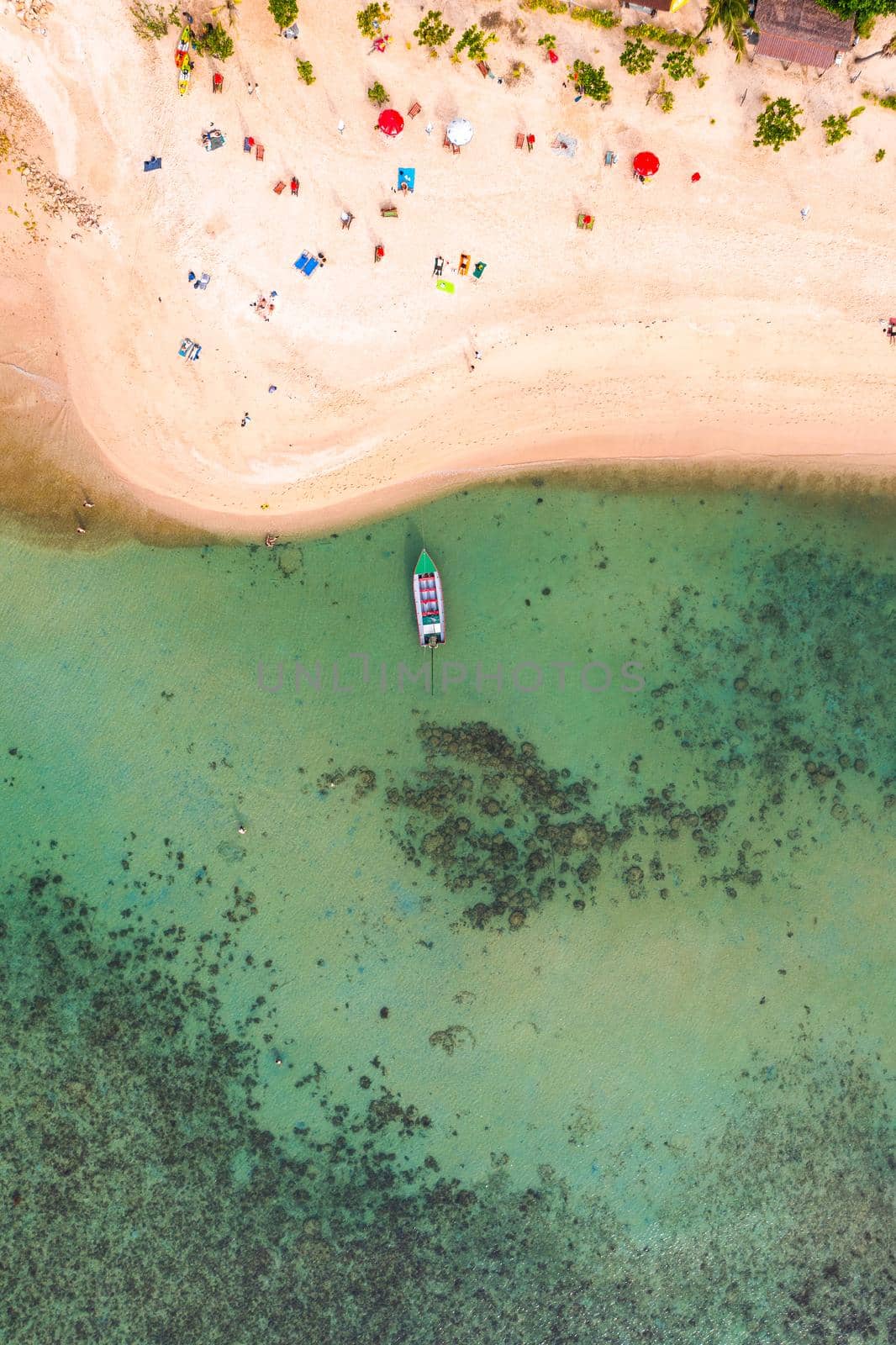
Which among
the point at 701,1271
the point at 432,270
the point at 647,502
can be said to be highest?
the point at 432,270

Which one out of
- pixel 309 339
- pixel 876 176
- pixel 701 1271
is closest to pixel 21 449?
pixel 309 339

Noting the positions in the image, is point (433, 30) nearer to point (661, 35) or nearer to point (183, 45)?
point (661, 35)

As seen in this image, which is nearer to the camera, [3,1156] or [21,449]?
[3,1156]

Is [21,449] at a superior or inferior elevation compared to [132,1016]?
superior

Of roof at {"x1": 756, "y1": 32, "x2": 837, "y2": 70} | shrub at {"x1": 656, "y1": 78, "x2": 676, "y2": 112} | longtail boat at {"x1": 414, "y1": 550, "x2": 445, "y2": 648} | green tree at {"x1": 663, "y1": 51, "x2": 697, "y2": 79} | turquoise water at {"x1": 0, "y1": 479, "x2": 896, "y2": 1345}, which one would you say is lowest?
turquoise water at {"x1": 0, "y1": 479, "x2": 896, "y2": 1345}

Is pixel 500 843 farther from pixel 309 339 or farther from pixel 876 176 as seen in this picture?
pixel 876 176

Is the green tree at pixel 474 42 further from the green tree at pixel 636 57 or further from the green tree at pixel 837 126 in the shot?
the green tree at pixel 837 126

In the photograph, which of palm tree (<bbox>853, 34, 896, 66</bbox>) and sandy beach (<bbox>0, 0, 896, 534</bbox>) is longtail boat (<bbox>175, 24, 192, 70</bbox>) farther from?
palm tree (<bbox>853, 34, 896, 66</bbox>)

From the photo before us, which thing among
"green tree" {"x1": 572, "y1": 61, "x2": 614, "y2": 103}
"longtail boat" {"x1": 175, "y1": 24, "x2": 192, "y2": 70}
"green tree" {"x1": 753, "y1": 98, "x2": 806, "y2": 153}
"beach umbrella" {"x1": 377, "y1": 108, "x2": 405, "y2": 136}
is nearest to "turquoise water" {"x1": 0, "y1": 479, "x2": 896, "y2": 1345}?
"green tree" {"x1": 753, "y1": 98, "x2": 806, "y2": 153}
